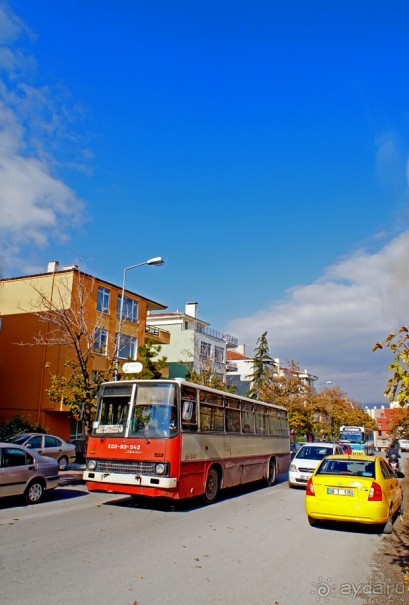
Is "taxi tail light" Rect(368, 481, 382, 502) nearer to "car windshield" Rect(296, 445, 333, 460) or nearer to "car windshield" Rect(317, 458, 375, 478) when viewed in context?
"car windshield" Rect(317, 458, 375, 478)

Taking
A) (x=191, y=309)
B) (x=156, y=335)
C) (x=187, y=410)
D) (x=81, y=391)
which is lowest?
(x=187, y=410)

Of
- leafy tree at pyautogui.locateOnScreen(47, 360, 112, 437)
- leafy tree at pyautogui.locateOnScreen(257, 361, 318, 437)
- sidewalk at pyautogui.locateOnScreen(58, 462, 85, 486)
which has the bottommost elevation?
sidewalk at pyautogui.locateOnScreen(58, 462, 85, 486)

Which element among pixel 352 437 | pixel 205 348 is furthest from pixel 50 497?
pixel 205 348

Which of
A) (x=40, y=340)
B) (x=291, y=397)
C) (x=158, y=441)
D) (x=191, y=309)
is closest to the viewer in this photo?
(x=158, y=441)

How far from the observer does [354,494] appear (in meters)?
9.38

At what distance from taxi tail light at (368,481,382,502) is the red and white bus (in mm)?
4150

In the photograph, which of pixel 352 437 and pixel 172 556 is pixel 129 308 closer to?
pixel 352 437

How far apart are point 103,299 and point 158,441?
2329 centimetres

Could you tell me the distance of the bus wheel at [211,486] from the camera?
13125 mm

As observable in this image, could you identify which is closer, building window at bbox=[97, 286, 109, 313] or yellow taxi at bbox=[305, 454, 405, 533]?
yellow taxi at bbox=[305, 454, 405, 533]

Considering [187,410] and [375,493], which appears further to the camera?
[187,410]

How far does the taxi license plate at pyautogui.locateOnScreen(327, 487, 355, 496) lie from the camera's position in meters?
9.42

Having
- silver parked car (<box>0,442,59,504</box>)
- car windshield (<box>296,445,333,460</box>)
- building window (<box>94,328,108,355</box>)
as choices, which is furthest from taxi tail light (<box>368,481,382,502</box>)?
building window (<box>94,328,108,355</box>)

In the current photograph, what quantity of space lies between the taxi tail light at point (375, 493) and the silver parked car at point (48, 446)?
1294cm
